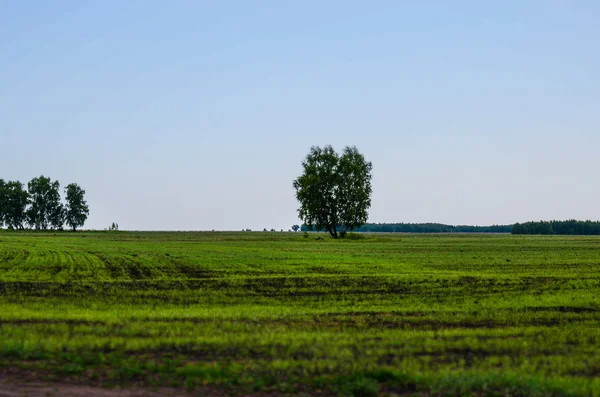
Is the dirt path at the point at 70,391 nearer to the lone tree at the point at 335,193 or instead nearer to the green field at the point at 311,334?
the green field at the point at 311,334

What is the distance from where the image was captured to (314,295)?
90.8 ft

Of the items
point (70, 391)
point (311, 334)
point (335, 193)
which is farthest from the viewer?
point (335, 193)

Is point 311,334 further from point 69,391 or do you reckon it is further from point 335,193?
point 335,193

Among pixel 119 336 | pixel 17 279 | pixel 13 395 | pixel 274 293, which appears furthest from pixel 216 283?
pixel 13 395

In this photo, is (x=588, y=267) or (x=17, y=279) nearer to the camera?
(x=17, y=279)

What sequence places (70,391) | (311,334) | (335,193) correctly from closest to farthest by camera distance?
(70,391)
(311,334)
(335,193)

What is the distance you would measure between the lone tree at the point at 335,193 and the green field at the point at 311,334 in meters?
93.1

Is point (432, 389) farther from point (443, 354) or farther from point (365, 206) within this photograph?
point (365, 206)

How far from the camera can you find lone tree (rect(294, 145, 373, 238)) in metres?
128

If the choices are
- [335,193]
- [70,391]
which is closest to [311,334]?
[70,391]

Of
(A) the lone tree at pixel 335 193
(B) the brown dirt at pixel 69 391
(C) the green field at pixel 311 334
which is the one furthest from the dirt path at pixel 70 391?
(A) the lone tree at pixel 335 193

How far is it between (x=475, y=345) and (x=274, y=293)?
14.2m

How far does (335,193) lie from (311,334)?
11261 centimetres

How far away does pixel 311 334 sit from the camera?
1664 cm
